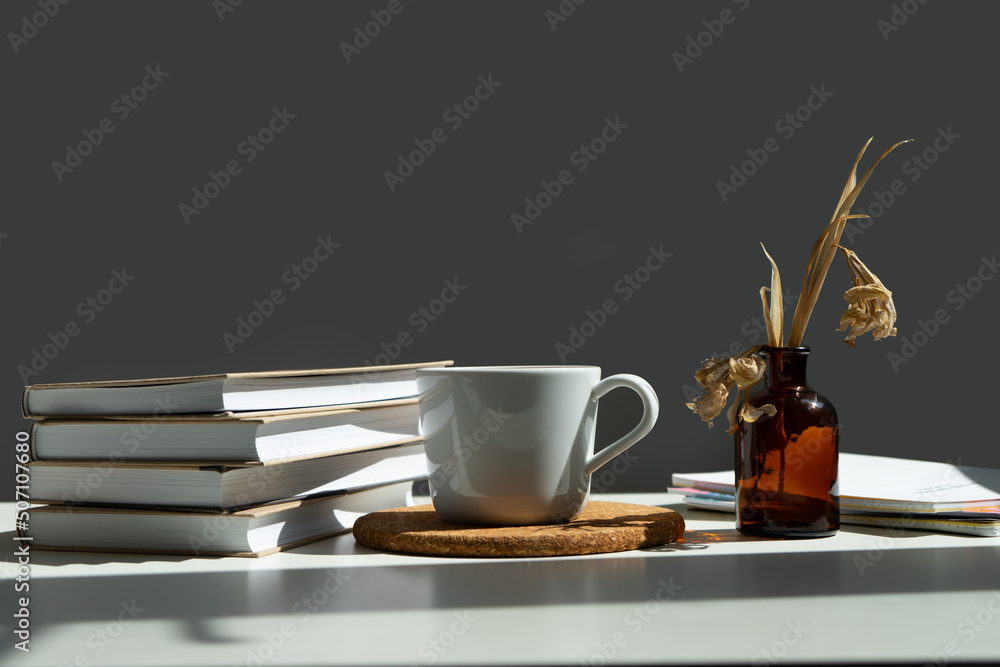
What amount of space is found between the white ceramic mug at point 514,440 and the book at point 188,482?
5.2 inches

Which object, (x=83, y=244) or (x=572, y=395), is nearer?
(x=572, y=395)

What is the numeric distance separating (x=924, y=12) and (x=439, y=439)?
107cm

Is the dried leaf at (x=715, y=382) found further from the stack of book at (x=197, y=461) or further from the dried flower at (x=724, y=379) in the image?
the stack of book at (x=197, y=461)

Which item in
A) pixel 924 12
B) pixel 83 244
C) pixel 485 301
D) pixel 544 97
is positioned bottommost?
pixel 485 301

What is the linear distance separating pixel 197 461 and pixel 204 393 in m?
0.06

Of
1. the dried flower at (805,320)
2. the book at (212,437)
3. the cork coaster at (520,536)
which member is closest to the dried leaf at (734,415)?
the dried flower at (805,320)

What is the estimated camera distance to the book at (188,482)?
0.81m

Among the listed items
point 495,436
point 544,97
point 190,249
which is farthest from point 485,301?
point 495,436

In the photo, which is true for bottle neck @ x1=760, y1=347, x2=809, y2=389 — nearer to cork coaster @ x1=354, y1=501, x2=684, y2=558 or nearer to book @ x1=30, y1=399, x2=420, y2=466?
cork coaster @ x1=354, y1=501, x2=684, y2=558

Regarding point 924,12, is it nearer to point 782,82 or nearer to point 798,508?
point 782,82

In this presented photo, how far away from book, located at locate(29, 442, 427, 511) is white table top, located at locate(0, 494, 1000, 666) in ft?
0.18

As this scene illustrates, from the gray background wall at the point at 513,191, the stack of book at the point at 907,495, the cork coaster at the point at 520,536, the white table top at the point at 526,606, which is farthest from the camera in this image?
the gray background wall at the point at 513,191

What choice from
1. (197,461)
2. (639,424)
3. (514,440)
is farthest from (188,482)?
(639,424)

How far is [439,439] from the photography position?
86cm
